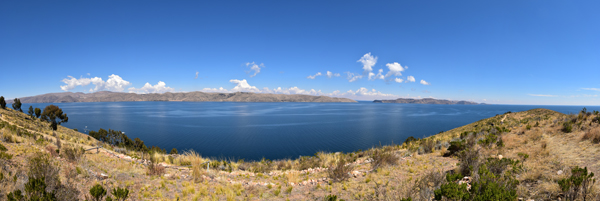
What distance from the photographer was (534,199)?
440cm

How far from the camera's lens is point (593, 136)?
7488 millimetres

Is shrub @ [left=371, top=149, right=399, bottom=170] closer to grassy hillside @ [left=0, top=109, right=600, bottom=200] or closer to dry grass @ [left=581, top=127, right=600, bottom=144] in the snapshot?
grassy hillside @ [left=0, top=109, right=600, bottom=200]

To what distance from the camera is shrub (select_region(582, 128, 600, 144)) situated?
732cm

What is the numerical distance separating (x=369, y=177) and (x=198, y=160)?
24.0ft

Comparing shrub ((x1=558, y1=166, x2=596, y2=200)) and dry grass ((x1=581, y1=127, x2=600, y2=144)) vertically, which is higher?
dry grass ((x1=581, y1=127, x2=600, y2=144))

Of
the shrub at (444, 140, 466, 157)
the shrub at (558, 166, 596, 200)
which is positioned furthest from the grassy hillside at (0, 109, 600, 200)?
the shrub at (444, 140, 466, 157)

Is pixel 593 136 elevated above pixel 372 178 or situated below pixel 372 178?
above

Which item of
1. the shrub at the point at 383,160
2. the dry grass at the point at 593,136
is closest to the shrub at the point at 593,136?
the dry grass at the point at 593,136

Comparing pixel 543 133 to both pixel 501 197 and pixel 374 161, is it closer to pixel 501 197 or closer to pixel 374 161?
pixel 374 161

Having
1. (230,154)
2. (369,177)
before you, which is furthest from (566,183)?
(230,154)

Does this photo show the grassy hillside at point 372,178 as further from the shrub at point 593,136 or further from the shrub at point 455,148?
the shrub at point 455,148

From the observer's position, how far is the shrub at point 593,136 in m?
7.32

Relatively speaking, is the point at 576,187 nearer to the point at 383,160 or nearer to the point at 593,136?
the point at 383,160

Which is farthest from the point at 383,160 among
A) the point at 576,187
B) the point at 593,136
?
the point at 593,136
